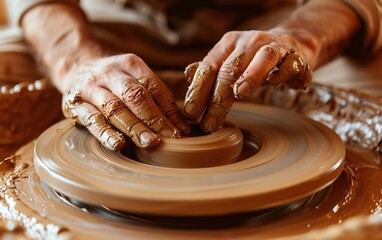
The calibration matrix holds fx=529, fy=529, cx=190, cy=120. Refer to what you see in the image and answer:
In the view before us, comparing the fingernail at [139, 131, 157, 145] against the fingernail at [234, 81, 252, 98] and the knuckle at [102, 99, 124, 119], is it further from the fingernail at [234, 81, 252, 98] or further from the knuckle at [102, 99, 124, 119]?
the fingernail at [234, 81, 252, 98]

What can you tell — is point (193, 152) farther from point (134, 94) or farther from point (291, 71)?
point (291, 71)

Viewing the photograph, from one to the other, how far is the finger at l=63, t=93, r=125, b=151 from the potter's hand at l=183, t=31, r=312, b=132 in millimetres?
163

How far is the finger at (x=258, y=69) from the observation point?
1085 mm

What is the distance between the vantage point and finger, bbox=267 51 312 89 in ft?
3.91

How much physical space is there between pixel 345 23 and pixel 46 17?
0.97 metres

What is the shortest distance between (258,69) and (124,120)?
11.9 inches

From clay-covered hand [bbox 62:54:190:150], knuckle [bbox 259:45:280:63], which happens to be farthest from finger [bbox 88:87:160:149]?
knuckle [bbox 259:45:280:63]

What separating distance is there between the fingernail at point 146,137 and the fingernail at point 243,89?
19 centimetres

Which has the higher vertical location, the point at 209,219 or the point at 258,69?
the point at 258,69

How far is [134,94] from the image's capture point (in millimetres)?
1131

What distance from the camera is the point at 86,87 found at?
1.25 meters

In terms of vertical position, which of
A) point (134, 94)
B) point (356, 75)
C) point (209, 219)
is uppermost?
point (134, 94)

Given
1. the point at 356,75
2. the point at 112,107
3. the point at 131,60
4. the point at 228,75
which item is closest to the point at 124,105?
the point at 112,107

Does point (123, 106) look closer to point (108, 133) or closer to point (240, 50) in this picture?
point (108, 133)
